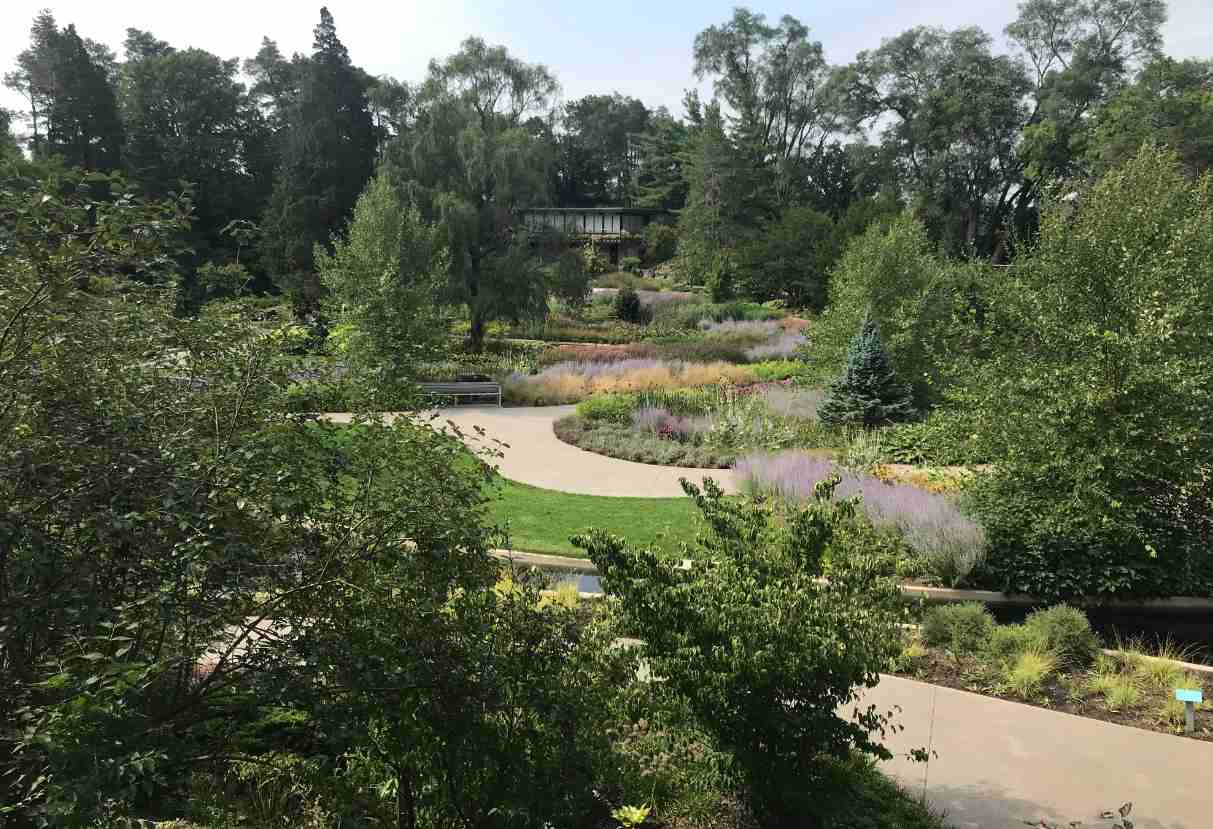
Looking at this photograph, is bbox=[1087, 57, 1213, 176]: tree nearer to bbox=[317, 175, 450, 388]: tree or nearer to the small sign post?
bbox=[317, 175, 450, 388]: tree

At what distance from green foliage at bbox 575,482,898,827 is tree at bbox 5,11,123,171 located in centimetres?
3773

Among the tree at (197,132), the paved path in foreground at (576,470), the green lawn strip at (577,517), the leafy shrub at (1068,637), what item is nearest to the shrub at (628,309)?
the tree at (197,132)

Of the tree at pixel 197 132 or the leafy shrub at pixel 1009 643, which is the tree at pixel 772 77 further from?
the leafy shrub at pixel 1009 643

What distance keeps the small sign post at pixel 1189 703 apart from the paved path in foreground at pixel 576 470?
542 cm

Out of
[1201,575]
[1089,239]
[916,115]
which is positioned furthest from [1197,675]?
[916,115]

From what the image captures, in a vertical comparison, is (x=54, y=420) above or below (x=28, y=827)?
above

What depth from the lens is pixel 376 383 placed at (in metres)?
4.00

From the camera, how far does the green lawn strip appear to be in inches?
333

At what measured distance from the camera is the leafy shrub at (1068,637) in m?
6.05

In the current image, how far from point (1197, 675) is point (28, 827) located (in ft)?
23.3

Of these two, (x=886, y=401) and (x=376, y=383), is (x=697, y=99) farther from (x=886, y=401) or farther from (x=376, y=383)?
(x=376, y=383)

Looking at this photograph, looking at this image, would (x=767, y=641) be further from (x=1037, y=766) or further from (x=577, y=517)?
(x=577, y=517)

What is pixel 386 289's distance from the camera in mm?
15477

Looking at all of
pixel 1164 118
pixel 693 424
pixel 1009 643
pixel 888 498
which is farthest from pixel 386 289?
pixel 1164 118
